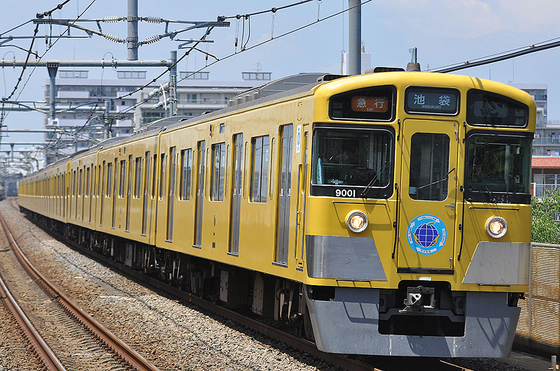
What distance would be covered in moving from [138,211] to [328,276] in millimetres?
9405

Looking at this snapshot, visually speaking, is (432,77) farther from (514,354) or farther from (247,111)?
(514,354)

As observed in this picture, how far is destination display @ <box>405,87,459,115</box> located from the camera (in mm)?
7707

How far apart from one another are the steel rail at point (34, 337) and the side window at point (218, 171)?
3.02 m

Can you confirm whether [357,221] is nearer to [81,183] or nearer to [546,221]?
[81,183]

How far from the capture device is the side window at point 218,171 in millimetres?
10883

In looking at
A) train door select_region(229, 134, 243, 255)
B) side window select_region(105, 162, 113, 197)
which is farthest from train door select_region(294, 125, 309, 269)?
side window select_region(105, 162, 113, 197)

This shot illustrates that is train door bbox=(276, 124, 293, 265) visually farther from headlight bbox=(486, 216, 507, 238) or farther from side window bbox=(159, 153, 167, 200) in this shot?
side window bbox=(159, 153, 167, 200)

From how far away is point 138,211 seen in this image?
53.2 ft

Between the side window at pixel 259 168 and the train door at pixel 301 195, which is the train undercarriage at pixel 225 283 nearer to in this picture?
the train door at pixel 301 195

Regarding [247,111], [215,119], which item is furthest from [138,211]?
[247,111]

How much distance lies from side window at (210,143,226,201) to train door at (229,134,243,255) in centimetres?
44

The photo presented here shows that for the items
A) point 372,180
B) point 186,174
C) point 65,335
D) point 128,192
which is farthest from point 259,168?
point 128,192

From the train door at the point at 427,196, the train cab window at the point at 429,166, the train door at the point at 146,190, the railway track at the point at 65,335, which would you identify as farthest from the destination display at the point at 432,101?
the train door at the point at 146,190

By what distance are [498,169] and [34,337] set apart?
251 inches
